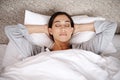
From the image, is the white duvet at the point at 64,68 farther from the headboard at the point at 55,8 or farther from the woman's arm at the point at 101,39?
the headboard at the point at 55,8

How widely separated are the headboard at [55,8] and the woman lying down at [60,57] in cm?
28

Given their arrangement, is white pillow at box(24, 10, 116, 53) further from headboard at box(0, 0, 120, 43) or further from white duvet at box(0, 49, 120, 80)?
white duvet at box(0, 49, 120, 80)

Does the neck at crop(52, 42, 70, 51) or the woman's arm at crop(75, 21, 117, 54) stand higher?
the woman's arm at crop(75, 21, 117, 54)

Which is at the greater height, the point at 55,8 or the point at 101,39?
the point at 55,8

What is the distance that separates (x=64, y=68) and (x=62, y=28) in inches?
14.8

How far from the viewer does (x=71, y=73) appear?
3.57 ft

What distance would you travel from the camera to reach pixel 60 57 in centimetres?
121

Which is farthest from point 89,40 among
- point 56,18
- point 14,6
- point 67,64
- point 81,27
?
point 14,6

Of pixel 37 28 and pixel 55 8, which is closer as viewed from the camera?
pixel 37 28

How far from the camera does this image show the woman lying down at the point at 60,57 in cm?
112

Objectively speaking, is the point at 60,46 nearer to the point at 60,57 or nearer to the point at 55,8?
the point at 60,57

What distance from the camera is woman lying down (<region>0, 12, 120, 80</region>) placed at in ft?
3.66

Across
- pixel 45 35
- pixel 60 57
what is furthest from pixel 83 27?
pixel 60 57

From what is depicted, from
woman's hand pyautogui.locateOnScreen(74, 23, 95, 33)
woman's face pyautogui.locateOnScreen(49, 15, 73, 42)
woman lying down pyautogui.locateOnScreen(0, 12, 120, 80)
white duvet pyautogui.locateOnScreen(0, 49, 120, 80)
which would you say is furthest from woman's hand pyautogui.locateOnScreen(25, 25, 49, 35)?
white duvet pyautogui.locateOnScreen(0, 49, 120, 80)
